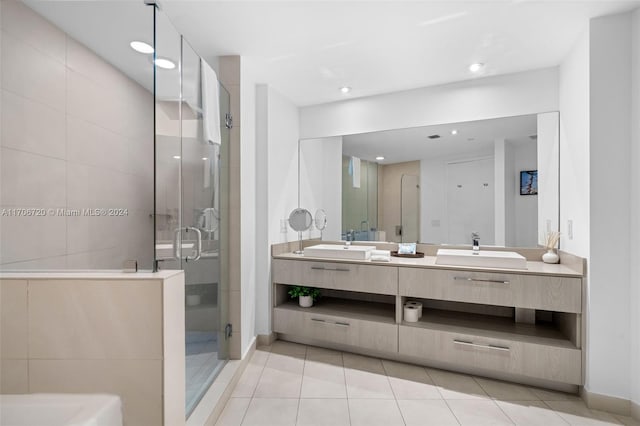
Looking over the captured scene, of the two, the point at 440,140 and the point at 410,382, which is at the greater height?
the point at 440,140

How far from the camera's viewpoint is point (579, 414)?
193 centimetres

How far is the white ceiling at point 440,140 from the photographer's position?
268 cm

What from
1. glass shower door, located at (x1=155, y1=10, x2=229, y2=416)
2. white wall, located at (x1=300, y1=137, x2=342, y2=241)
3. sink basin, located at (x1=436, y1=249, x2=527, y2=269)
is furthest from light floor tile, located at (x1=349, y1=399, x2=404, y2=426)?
white wall, located at (x1=300, y1=137, x2=342, y2=241)

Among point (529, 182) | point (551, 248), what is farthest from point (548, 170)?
point (551, 248)

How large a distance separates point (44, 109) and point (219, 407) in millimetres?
1806

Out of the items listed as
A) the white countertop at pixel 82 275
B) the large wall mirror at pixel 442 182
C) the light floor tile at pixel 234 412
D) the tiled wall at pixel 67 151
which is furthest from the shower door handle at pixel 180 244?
the large wall mirror at pixel 442 182

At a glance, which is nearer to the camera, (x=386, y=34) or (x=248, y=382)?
(x=386, y=34)

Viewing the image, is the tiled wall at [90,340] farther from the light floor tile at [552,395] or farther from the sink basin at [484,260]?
the light floor tile at [552,395]

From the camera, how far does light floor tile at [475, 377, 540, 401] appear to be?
6.97 feet

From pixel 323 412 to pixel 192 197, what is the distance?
1501 millimetres

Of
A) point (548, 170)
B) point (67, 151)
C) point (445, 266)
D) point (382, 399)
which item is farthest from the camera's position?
point (548, 170)

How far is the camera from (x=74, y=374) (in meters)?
1.29

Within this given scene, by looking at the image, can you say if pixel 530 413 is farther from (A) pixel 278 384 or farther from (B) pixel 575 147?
(B) pixel 575 147

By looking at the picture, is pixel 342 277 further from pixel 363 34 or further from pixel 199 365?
pixel 363 34
